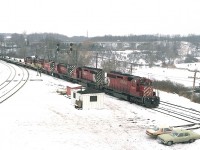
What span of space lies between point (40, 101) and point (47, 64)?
31074mm

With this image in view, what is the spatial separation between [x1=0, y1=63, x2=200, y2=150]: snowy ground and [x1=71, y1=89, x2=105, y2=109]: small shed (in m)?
0.88

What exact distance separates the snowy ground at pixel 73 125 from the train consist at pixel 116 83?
1218 millimetres

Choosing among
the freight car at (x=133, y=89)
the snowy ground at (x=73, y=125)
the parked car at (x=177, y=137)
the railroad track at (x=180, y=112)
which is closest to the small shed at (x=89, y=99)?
the snowy ground at (x=73, y=125)

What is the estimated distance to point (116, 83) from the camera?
41.8 m

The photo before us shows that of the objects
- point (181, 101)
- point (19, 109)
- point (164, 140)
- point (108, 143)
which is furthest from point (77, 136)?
point (181, 101)

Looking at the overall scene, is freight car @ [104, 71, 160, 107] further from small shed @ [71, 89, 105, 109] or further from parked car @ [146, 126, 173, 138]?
parked car @ [146, 126, 173, 138]

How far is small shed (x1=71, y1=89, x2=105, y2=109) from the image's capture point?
3506 centimetres

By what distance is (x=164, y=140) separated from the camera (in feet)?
79.8

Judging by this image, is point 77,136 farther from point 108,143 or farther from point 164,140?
point 164,140

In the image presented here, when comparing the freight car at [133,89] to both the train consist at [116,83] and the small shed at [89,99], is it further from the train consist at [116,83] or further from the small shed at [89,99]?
the small shed at [89,99]

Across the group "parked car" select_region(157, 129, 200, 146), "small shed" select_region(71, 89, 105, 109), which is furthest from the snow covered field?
"parked car" select_region(157, 129, 200, 146)

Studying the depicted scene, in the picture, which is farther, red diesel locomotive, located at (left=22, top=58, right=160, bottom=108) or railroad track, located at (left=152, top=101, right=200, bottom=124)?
red diesel locomotive, located at (left=22, top=58, right=160, bottom=108)

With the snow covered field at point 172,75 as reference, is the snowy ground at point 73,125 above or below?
above

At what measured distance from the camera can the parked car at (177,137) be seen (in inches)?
963
